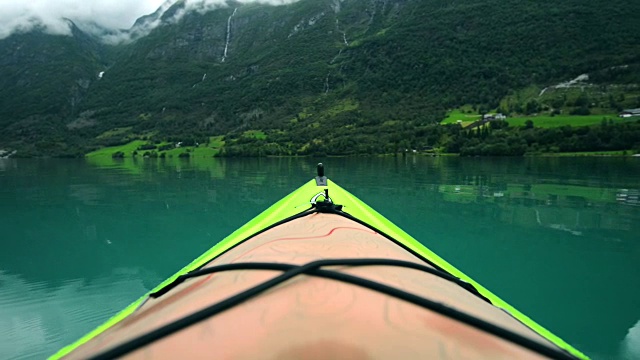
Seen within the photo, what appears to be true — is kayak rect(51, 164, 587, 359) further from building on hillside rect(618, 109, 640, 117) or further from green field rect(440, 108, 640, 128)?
building on hillside rect(618, 109, 640, 117)

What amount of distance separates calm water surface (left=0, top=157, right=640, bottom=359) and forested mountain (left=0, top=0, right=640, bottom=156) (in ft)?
167

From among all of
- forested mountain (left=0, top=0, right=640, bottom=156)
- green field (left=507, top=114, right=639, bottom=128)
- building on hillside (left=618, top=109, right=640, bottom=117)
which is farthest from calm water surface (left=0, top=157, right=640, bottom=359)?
building on hillside (left=618, top=109, right=640, bottom=117)

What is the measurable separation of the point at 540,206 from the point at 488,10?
137 metres

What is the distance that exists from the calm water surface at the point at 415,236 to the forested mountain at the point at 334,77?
5078 centimetres

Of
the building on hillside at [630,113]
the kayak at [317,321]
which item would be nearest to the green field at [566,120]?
the building on hillside at [630,113]

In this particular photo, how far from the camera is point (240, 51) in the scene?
187500 mm

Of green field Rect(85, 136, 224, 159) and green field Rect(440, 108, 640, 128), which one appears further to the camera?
green field Rect(85, 136, 224, 159)

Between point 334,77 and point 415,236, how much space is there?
430 feet

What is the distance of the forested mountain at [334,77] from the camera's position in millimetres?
93750

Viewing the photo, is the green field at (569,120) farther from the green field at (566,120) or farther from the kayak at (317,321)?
the kayak at (317,321)

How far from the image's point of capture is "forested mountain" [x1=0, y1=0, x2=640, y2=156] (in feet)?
308

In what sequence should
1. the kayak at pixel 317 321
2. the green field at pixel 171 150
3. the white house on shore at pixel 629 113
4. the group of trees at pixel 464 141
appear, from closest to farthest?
the kayak at pixel 317 321
the group of trees at pixel 464 141
the white house on shore at pixel 629 113
the green field at pixel 171 150

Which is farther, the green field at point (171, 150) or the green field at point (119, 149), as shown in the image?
the green field at point (119, 149)

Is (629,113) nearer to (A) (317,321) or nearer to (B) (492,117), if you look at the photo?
(B) (492,117)
